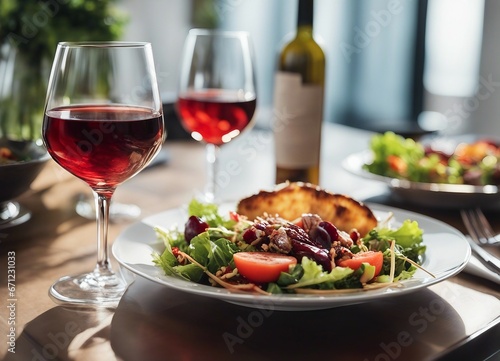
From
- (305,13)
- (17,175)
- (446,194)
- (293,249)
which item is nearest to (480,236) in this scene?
(446,194)

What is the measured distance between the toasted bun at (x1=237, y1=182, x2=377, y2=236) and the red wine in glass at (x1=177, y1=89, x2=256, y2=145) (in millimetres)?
417

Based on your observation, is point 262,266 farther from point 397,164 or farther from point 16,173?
point 397,164

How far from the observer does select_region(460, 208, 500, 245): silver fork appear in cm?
132

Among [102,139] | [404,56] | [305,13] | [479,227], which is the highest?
[305,13]

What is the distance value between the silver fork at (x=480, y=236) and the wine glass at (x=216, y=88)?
1.81 ft

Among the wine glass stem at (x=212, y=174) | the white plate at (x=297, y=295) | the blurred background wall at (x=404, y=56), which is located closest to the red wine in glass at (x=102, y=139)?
the white plate at (x=297, y=295)

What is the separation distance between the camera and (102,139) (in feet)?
3.29

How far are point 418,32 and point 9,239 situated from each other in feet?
13.8

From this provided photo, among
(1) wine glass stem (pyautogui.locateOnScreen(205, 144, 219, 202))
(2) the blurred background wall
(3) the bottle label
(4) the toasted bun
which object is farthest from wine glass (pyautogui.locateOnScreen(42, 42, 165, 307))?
(2) the blurred background wall

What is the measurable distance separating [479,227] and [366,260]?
1.79 ft

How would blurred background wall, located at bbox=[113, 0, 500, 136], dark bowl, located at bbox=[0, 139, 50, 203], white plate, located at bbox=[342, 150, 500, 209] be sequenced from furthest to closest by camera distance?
blurred background wall, located at bbox=[113, 0, 500, 136]
white plate, located at bbox=[342, 150, 500, 209]
dark bowl, located at bbox=[0, 139, 50, 203]

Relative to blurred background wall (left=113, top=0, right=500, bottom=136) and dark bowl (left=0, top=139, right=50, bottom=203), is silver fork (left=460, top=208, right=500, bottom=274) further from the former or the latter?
blurred background wall (left=113, top=0, right=500, bottom=136)

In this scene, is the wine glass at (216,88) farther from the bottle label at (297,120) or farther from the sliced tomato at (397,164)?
the sliced tomato at (397,164)

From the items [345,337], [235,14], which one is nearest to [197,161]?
[345,337]
